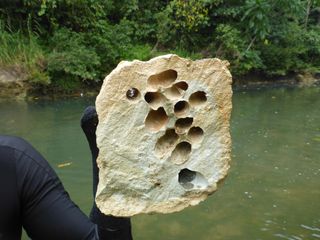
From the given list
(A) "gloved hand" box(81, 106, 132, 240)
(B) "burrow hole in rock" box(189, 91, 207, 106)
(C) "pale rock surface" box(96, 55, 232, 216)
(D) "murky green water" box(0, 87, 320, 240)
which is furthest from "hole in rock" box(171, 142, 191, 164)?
(D) "murky green water" box(0, 87, 320, 240)

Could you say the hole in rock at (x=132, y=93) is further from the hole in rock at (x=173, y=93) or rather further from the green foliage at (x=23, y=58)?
the green foliage at (x=23, y=58)

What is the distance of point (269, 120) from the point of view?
6.48 m

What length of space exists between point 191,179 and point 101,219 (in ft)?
1.25

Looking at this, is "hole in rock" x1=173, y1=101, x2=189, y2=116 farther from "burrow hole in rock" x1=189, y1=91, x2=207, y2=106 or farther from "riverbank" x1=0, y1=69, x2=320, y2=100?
"riverbank" x1=0, y1=69, x2=320, y2=100

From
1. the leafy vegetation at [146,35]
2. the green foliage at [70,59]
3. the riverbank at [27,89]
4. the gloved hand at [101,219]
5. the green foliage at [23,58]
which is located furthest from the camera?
the leafy vegetation at [146,35]

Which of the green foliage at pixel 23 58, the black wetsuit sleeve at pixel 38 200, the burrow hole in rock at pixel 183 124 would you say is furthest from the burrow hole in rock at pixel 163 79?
A: the green foliage at pixel 23 58

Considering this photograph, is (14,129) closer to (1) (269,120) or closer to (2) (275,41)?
(1) (269,120)

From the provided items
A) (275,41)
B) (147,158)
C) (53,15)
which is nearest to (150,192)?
(147,158)

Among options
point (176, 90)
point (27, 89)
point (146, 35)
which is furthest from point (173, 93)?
point (146, 35)

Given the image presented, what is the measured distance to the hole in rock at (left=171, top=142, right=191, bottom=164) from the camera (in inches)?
57.2

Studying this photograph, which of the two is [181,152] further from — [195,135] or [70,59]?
[70,59]

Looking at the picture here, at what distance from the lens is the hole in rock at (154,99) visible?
1429 millimetres

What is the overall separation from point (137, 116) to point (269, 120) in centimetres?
528

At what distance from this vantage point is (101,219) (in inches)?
47.3
